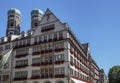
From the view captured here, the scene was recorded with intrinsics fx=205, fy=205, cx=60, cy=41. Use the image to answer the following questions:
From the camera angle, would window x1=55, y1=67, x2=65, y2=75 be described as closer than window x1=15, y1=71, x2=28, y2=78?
Yes

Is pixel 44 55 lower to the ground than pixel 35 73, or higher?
higher

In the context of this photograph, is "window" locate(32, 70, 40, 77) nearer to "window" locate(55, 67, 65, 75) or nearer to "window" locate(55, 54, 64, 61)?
"window" locate(55, 67, 65, 75)

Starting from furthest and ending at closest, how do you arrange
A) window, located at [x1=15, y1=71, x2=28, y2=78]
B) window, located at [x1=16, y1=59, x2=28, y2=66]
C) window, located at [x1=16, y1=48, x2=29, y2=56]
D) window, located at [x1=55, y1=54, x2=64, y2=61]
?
1. window, located at [x1=16, y1=48, x2=29, y2=56]
2. window, located at [x1=16, y1=59, x2=28, y2=66]
3. window, located at [x1=15, y1=71, x2=28, y2=78]
4. window, located at [x1=55, y1=54, x2=64, y2=61]

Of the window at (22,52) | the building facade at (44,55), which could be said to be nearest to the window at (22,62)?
the building facade at (44,55)

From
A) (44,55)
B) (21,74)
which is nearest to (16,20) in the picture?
(21,74)

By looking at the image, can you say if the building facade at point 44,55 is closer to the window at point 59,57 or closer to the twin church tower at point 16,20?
the window at point 59,57

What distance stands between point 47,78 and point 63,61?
22.1 feet

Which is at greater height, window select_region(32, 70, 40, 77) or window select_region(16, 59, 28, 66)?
window select_region(16, 59, 28, 66)

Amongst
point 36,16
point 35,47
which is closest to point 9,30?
point 36,16

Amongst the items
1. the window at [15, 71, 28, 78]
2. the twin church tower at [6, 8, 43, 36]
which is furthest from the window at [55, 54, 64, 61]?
the twin church tower at [6, 8, 43, 36]

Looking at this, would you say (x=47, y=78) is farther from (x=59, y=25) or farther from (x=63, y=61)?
(x=59, y=25)

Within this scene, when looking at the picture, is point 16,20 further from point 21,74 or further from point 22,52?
point 21,74

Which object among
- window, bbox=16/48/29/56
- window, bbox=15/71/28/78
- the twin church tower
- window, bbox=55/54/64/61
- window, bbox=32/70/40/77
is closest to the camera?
window, bbox=55/54/64/61

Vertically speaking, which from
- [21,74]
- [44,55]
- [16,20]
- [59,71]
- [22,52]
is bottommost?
[21,74]
